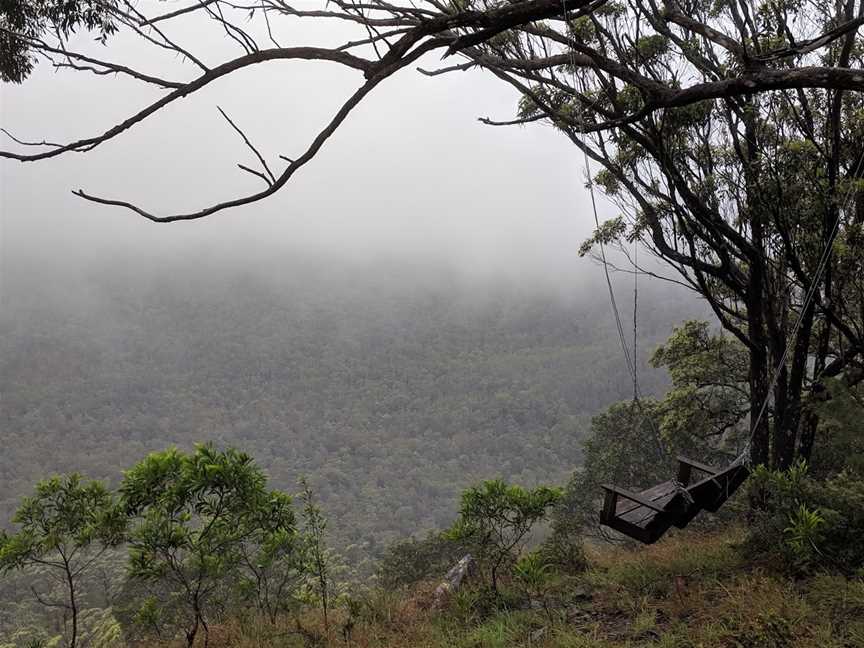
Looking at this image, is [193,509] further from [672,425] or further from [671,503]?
[672,425]

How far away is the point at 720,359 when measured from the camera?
11.1m

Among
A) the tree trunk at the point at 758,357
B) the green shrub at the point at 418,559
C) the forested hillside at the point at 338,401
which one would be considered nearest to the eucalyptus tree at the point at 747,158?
the tree trunk at the point at 758,357

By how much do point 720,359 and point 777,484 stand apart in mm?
6173

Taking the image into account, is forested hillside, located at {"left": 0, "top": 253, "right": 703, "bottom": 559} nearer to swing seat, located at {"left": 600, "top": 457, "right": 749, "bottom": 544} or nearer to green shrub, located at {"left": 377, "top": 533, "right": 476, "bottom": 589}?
green shrub, located at {"left": 377, "top": 533, "right": 476, "bottom": 589}

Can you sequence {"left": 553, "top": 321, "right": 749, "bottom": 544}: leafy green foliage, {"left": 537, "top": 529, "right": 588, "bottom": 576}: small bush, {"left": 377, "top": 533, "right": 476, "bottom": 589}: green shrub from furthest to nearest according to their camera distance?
{"left": 377, "top": 533, "right": 476, "bottom": 589}: green shrub, {"left": 553, "top": 321, "right": 749, "bottom": 544}: leafy green foliage, {"left": 537, "top": 529, "right": 588, "bottom": 576}: small bush

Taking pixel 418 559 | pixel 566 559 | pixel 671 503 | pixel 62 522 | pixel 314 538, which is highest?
pixel 671 503

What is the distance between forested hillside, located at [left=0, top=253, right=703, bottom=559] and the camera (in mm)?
107750

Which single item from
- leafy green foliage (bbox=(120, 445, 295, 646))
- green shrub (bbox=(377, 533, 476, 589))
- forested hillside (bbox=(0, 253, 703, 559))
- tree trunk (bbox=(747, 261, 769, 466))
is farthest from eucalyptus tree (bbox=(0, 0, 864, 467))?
forested hillside (bbox=(0, 253, 703, 559))

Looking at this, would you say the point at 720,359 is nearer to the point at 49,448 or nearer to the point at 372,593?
the point at 372,593

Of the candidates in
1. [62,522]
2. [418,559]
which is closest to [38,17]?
[62,522]

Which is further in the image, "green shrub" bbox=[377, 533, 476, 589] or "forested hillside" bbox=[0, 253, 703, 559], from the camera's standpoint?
"forested hillside" bbox=[0, 253, 703, 559]

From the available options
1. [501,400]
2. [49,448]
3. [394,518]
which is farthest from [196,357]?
[394,518]

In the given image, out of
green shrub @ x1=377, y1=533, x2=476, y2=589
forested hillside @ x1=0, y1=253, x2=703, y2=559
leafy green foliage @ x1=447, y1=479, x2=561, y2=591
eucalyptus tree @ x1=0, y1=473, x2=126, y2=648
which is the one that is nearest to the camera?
eucalyptus tree @ x1=0, y1=473, x2=126, y2=648

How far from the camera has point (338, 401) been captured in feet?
518
